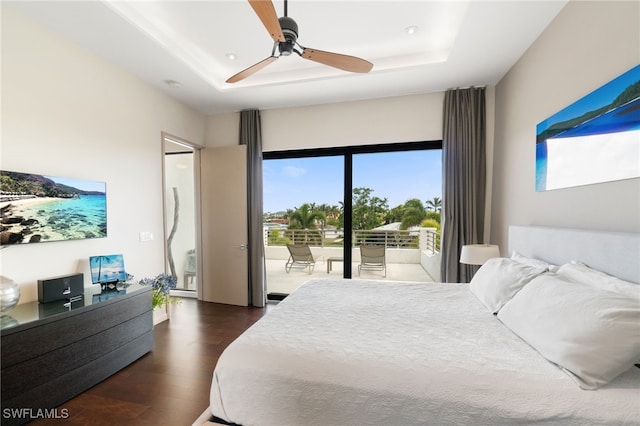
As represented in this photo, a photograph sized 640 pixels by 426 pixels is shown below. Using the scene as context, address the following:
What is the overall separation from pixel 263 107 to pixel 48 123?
2.31m

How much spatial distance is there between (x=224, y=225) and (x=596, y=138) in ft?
12.9

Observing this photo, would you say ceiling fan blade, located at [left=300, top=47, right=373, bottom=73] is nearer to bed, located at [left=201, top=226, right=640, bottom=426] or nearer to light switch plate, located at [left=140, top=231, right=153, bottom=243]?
bed, located at [left=201, top=226, right=640, bottom=426]

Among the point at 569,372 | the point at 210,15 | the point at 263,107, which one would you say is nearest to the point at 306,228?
the point at 263,107

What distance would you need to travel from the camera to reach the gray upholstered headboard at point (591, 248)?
1.24m

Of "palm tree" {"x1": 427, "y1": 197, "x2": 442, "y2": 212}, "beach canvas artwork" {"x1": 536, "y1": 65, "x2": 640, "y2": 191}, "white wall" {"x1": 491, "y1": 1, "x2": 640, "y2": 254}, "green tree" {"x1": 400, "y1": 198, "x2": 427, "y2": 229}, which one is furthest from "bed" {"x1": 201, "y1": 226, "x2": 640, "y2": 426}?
"green tree" {"x1": 400, "y1": 198, "x2": 427, "y2": 229}

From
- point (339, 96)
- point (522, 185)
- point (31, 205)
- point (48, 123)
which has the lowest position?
point (31, 205)

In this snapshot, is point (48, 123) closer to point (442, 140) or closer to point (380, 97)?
point (380, 97)

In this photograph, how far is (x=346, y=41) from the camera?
2.58 metres

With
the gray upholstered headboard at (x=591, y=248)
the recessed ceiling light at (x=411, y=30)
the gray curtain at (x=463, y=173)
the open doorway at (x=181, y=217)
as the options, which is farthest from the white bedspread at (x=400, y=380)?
the open doorway at (x=181, y=217)

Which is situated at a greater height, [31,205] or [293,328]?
[31,205]

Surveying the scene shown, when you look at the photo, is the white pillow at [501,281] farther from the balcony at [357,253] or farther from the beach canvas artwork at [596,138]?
the balcony at [357,253]

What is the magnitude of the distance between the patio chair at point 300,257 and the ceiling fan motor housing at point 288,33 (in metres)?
2.84

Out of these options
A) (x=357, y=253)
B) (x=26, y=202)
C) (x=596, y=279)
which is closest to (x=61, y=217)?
(x=26, y=202)

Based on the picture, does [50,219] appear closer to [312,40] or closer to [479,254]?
[312,40]
